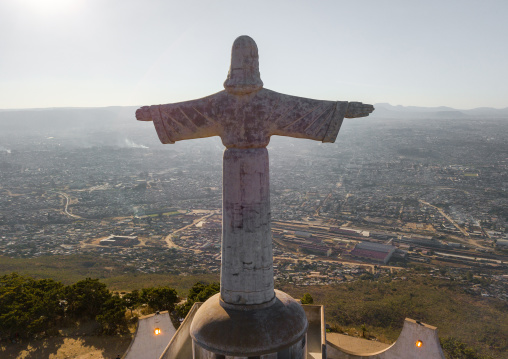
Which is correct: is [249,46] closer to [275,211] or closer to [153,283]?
[153,283]

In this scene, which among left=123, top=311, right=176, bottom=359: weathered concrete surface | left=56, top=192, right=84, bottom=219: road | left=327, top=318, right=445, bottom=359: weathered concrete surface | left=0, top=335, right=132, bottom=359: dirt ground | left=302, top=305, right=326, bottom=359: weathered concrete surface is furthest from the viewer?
left=56, top=192, right=84, bottom=219: road

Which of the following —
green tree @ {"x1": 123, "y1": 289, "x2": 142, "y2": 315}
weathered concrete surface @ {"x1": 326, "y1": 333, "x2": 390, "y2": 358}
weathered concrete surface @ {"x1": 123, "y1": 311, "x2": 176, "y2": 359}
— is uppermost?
weathered concrete surface @ {"x1": 123, "y1": 311, "x2": 176, "y2": 359}

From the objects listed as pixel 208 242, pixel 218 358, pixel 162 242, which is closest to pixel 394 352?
pixel 218 358

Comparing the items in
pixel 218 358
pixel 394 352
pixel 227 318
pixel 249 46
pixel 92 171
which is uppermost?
pixel 249 46

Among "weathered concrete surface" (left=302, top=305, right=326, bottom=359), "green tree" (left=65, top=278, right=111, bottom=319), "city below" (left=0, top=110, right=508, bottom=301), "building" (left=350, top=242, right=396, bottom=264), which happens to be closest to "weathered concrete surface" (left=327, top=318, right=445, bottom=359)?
"weathered concrete surface" (left=302, top=305, right=326, bottom=359)

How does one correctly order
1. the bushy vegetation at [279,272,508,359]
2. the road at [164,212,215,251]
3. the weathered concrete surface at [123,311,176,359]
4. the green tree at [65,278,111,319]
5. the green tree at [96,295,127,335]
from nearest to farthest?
1. the weathered concrete surface at [123,311,176,359]
2. the green tree at [96,295,127,335]
3. the green tree at [65,278,111,319]
4. the bushy vegetation at [279,272,508,359]
5. the road at [164,212,215,251]

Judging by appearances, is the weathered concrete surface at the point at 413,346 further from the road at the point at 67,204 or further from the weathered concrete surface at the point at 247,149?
the road at the point at 67,204

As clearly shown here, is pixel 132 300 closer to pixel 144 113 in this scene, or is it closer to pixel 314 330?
pixel 314 330

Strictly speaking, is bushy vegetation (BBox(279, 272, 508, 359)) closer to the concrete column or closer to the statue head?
the concrete column
